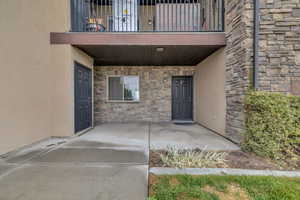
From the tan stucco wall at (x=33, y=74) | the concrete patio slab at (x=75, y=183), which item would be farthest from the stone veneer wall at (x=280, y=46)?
the tan stucco wall at (x=33, y=74)

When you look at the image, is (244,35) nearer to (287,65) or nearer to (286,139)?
(287,65)

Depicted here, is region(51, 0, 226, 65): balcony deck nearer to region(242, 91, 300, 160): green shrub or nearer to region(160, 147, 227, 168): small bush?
region(242, 91, 300, 160): green shrub

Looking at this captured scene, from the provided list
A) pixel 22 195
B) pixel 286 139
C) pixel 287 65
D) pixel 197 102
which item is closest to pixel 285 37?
pixel 287 65

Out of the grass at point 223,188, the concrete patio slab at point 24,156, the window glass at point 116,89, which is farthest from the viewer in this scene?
the window glass at point 116,89

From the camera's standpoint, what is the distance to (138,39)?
13.8 ft

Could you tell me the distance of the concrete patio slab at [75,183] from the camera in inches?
71.8

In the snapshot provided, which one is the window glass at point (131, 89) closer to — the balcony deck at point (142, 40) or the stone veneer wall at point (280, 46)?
the balcony deck at point (142, 40)

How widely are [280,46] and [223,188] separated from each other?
10.3 feet

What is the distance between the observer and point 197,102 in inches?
265

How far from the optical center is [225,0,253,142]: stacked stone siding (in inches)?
128

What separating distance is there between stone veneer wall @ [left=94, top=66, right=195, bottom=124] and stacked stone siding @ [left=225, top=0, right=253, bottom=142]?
3158mm

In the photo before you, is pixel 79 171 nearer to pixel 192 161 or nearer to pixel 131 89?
pixel 192 161

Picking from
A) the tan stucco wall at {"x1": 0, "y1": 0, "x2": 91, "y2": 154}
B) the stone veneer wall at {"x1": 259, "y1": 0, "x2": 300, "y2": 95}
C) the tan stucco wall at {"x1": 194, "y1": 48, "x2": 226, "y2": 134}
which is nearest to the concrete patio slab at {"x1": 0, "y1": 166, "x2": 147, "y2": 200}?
the tan stucco wall at {"x1": 0, "y1": 0, "x2": 91, "y2": 154}

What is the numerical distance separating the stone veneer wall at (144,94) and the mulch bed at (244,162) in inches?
158
